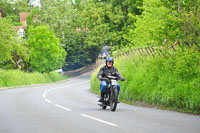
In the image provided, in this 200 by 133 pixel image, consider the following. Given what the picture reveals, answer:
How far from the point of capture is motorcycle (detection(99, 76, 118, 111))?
41.5 ft

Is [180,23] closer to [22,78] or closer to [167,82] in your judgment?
[167,82]

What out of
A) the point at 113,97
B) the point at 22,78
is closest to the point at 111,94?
the point at 113,97

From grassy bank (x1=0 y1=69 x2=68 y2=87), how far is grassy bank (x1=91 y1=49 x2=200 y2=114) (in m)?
23.9

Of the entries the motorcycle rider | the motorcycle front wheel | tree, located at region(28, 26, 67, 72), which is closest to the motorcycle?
the motorcycle front wheel

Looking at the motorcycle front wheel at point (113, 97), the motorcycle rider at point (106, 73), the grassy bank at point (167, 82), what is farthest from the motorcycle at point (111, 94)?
the grassy bank at point (167, 82)

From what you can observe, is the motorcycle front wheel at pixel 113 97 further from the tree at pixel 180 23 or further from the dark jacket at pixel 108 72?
the tree at pixel 180 23

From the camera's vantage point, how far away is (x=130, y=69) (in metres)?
19.2

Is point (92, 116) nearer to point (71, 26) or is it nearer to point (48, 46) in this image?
point (48, 46)

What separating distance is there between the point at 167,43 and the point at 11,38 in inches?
1046

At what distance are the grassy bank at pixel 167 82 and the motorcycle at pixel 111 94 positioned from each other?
2.02 metres

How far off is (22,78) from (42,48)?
9.62 meters

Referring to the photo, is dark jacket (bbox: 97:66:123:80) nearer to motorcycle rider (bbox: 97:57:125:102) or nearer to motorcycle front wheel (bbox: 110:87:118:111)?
motorcycle rider (bbox: 97:57:125:102)

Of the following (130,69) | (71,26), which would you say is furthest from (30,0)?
(130,69)

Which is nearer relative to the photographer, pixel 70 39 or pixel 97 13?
pixel 97 13
